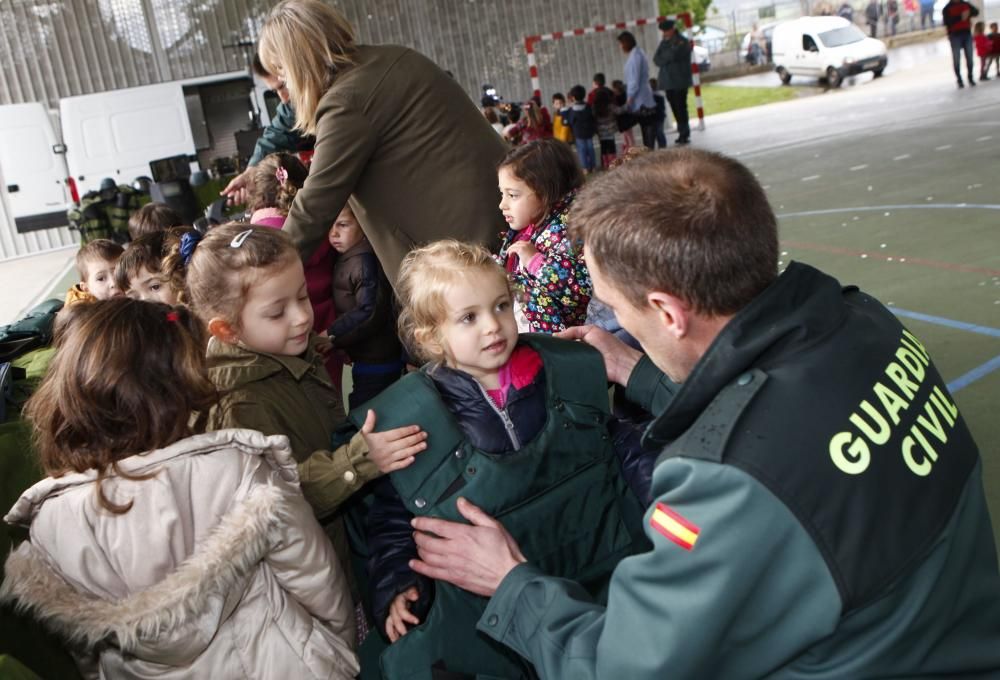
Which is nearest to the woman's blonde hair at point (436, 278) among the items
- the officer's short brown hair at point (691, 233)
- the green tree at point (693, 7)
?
the officer's short brown hair at point (691, 233)

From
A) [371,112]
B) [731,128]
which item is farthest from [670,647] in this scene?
[731,128]

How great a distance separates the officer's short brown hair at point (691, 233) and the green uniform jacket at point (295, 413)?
0.86m

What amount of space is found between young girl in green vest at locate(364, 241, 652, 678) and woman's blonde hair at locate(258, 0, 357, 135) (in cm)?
119

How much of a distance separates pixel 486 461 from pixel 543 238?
123 cm

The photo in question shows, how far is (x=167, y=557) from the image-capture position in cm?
159

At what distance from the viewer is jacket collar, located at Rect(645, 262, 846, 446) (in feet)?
3.99

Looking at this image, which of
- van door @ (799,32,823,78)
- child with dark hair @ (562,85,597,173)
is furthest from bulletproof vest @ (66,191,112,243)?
van door @ (799,32,823,78)

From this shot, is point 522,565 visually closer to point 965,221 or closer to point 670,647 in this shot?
point 670,647

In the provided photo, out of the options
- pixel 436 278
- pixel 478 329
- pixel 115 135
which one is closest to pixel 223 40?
pixel 115 135

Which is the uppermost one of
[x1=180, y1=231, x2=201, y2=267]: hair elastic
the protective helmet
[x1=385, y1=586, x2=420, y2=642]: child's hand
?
[x1=180, y1=231, x2=201, y2=267]: hair elastic

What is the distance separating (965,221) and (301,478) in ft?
17.9

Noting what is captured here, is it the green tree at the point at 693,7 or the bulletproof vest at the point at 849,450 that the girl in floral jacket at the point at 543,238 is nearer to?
the bulletproof vest at the point at 849,450

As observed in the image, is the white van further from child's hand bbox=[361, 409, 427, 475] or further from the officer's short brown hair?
the officer's short brown hair

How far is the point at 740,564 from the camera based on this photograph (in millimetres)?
1098
